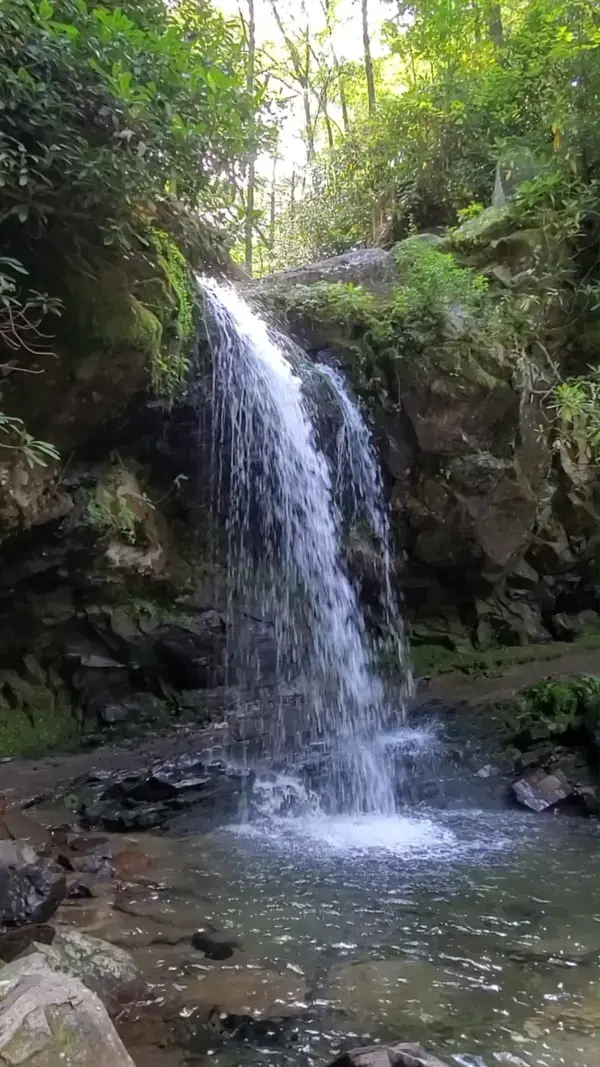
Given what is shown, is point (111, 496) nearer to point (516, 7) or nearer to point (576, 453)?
point (576, 453)

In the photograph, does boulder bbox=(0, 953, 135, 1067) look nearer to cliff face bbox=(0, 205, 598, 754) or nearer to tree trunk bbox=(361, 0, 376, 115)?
cliff face bbox=(0, 205, 598, 754)

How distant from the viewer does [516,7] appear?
11727mm

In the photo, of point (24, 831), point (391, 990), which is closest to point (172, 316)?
point (24, 831)

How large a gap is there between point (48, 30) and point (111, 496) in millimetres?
3554

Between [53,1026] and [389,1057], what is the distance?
1.10 m

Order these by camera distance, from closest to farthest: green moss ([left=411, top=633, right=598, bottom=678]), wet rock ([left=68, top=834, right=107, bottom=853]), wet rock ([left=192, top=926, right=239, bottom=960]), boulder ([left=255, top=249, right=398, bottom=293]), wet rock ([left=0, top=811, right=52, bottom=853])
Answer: wet rock ([left=192, top=926, right=239, bottom=960])
wet rock ([left=0, top=811, right=52, bottom=853])
wet rock ([left=68, top=834, right=107, bottom=853])
green moss ([left=411, top=633, right=598, bottom=678])
boulder ([left=255, top=249, right=398, bottom=293])

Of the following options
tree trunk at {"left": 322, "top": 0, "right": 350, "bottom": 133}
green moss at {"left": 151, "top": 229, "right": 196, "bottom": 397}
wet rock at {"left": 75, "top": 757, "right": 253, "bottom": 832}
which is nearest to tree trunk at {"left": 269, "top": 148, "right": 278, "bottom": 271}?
tree trunk at {"left": 322, "top": 0, "right": 350, "bottom": 133}

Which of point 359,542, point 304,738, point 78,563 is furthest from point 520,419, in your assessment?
point 78,563

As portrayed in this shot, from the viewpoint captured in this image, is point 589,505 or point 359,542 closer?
point 359,542

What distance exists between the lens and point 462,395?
8.33 metres

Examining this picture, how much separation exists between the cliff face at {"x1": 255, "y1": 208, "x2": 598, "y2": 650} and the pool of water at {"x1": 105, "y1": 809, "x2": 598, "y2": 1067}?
3955mm

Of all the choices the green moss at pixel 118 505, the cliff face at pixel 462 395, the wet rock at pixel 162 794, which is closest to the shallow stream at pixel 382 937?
the wet rock at pixel 162 794

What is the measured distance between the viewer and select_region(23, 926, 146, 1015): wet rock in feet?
10.3

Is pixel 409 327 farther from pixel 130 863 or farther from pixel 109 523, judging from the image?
pixel 130 863
